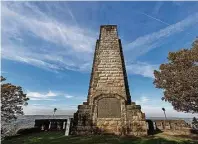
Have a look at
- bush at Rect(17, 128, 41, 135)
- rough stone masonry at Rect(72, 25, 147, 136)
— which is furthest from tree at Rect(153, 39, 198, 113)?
bush at Rect(17, 128, 41, 135)

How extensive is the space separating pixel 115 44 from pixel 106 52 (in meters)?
1.08

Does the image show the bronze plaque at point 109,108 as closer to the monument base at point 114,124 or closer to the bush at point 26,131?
the monument base at point 114,124

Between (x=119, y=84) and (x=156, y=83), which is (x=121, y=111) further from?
(x=156, y=83)

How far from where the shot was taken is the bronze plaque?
13.4 metres

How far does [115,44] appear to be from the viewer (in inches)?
618

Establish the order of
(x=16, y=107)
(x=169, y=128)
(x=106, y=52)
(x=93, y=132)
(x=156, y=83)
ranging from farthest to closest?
(x=156, y=83)
(x=169, y=128)
(x=106, y=52)
(x=93, y=132)
(x=16, y=107)

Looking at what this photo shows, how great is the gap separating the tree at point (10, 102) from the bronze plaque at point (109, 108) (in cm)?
547

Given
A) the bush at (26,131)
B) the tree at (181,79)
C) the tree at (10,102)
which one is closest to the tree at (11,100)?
the tree at (10,102)

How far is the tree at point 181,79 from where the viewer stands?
17.9 metres

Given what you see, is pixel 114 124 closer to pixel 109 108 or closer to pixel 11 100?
pixel 109 108

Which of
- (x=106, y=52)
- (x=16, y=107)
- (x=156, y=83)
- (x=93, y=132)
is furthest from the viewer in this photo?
(x=156, y=83)

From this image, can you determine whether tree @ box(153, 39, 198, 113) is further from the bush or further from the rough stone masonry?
the bush

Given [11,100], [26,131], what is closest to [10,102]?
[11,100]

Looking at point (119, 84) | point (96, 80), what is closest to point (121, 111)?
point (119, 84)
